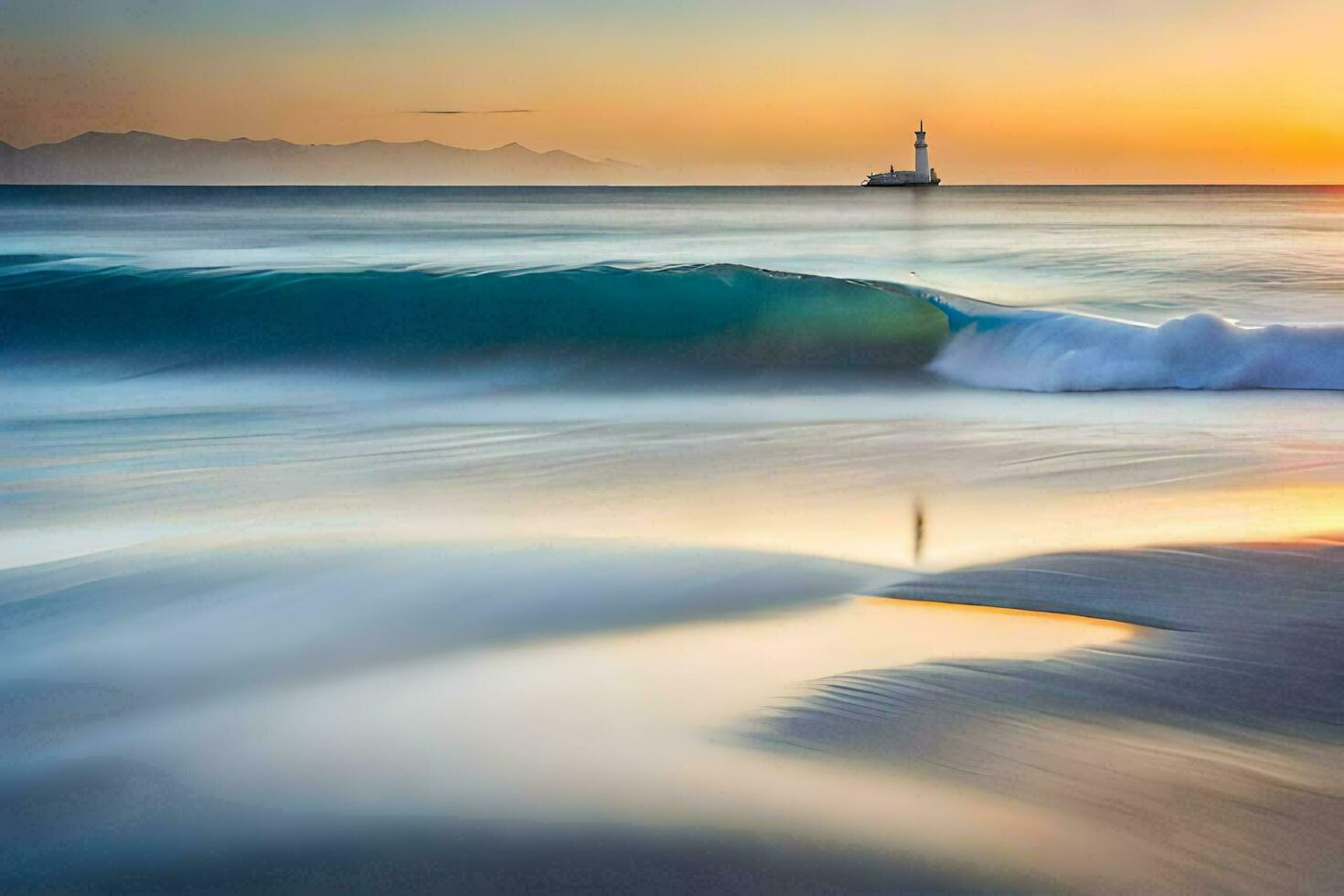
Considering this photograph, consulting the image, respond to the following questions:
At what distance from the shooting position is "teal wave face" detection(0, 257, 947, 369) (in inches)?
368

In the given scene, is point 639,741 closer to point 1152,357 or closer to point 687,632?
point 687,632

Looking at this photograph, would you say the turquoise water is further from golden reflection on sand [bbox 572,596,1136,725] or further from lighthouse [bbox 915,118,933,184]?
lighthouse [bbox 915,118,933,184]

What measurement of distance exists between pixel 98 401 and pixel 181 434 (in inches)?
67.6

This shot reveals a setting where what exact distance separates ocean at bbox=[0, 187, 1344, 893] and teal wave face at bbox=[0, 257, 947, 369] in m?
1.38

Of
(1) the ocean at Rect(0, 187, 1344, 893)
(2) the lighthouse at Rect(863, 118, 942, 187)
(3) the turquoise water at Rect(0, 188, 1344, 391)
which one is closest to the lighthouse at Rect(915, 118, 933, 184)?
(2) the lighthouse at Rect(863, 118, 942, 187)

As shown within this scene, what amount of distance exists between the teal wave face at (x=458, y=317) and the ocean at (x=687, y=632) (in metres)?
1.38

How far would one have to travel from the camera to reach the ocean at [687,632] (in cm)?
178

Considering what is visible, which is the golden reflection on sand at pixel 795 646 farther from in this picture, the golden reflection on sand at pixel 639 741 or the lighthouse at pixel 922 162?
the lighthouse at pixel 922 162

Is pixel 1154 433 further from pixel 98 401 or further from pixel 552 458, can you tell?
pixel 98 401

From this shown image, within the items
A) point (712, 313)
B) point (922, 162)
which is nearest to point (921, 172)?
point (922, 162)

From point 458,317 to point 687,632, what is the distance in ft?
26.8

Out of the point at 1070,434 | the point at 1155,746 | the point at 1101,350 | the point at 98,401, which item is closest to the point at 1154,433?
the point at 1070,434

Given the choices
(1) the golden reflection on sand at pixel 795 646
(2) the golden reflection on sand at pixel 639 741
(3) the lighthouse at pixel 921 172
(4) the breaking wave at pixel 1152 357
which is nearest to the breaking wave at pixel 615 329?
(4) the breaking wave at pixel 1152 357

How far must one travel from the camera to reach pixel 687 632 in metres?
2.77
